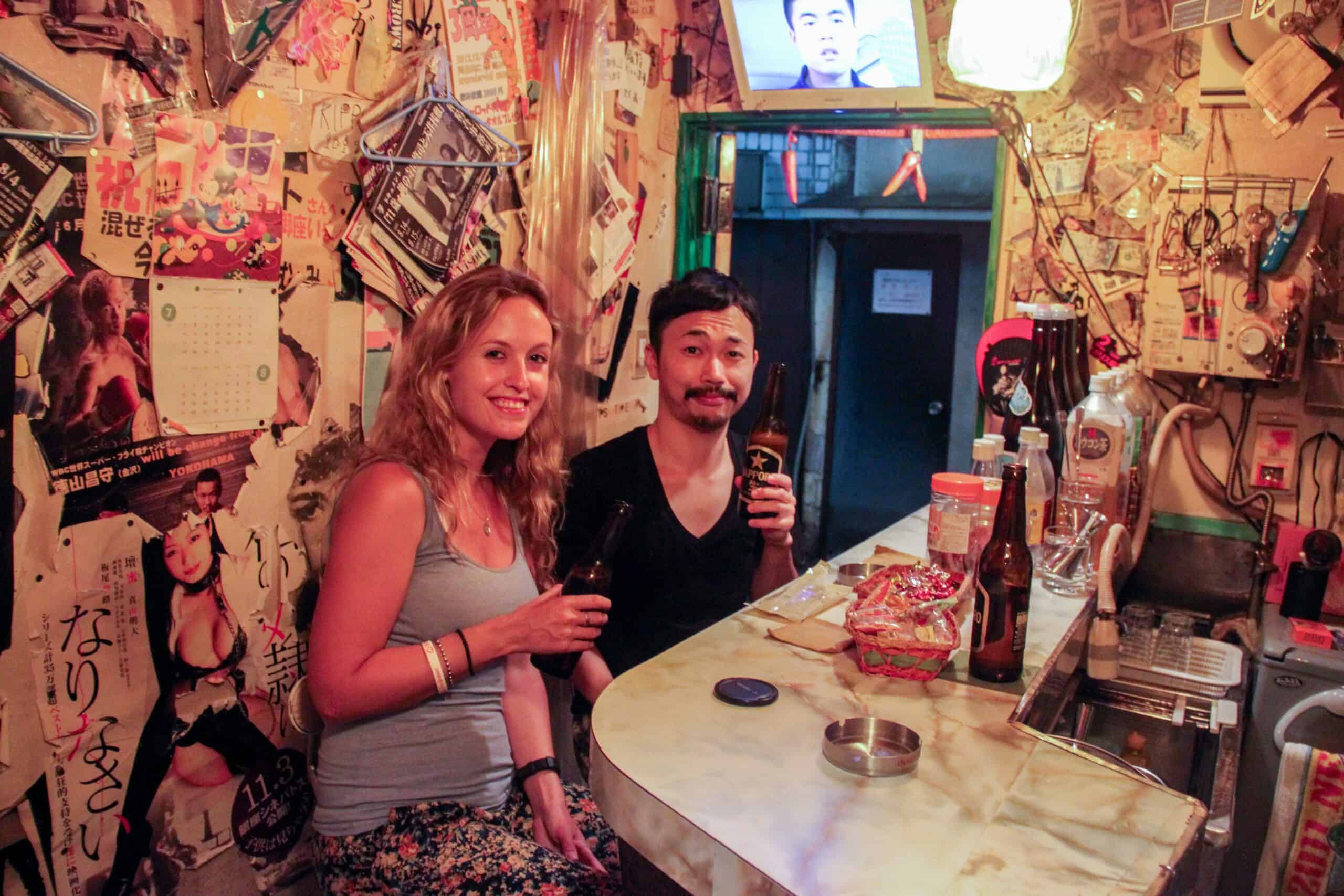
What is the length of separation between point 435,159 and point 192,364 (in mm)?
702

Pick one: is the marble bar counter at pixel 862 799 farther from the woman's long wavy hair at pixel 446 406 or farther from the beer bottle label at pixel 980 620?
the woman's long wavy hair at pixel 446 406

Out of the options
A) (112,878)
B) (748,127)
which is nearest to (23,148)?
(112,878)

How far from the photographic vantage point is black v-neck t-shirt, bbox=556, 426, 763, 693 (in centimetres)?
215

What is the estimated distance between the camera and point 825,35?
9.70 ft

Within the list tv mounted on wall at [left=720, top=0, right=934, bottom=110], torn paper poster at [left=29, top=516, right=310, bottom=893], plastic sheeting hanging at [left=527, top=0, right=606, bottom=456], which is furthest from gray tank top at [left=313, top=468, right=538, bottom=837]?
tv mounted on wall at [left=720, top=0, right=934, bottom=110]

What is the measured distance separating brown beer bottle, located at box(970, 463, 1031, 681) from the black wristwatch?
798 millimetres

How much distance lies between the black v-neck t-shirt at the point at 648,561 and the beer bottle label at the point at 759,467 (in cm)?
18

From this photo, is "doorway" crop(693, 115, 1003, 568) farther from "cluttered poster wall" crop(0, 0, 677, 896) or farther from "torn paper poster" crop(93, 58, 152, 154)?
"torn paper poster" crop(93, 58, 152, 154)

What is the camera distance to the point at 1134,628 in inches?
94.2

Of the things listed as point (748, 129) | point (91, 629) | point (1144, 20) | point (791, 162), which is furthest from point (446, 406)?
point (1144, 20)

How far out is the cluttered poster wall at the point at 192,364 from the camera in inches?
56.7

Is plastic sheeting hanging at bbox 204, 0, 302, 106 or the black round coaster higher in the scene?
plastic sheeting hanging at bbox 204, 0, 302, 106

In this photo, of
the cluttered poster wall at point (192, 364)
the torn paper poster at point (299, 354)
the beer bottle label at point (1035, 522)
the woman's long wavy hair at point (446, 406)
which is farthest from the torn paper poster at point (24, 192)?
the beer bottle label at point (1035, 522)

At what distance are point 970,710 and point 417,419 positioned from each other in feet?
3.44
